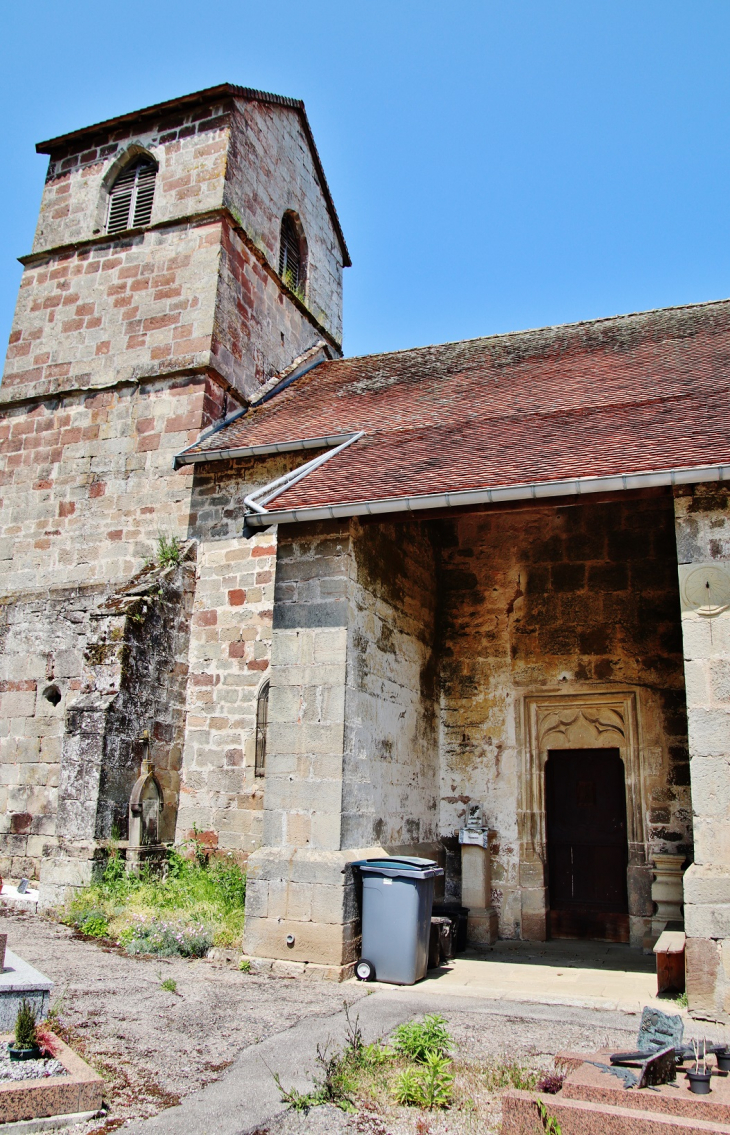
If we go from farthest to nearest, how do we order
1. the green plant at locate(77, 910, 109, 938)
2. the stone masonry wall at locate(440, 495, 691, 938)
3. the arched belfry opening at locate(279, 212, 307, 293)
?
1. the arched belfry opening at locate(279, 212, 307, 293)
2. the stone masonry wall at locate(440, 495, 691, 938)
3. the green plant at locate(77, 910, 109, 938)

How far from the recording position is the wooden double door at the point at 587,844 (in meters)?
8.92

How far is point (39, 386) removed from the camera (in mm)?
12625

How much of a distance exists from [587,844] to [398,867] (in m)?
3.40

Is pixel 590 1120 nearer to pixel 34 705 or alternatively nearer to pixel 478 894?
pixel 478 894

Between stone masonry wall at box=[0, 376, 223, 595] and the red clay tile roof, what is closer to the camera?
the red clay tile roof

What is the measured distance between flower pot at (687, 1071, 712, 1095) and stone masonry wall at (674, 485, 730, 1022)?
8.18 ft

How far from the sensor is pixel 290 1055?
435 cm

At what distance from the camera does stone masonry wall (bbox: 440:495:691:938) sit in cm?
873

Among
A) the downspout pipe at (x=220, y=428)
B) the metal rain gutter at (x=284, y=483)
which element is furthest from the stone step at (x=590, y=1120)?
the downspout pipe at (x=220, y=428)

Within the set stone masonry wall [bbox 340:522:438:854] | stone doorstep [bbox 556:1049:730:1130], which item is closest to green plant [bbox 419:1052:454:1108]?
stone doorstep [bbox 556:1049:730:1130]

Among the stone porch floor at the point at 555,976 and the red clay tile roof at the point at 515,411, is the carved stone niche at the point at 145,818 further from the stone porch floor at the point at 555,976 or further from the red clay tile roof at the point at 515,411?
the red clay tile roof at the point at 515,411

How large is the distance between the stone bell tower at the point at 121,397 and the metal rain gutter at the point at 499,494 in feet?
10.2

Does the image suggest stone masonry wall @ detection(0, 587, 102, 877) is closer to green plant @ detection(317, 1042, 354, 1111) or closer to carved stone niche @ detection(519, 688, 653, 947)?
carved stone niche @ detection(519, 688, 653, 947)

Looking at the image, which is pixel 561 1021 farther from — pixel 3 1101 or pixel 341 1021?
pixel 3 1101
